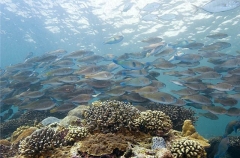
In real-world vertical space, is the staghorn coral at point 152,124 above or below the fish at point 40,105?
below

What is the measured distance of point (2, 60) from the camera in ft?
143

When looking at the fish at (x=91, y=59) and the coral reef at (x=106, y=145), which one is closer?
the coral reef at (x=106, y=145)

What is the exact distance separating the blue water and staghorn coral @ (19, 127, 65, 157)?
1980 cm

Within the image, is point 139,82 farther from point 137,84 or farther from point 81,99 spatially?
point 81,99

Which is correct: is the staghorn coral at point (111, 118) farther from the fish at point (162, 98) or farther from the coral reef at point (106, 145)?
the fish at point (162, 98)

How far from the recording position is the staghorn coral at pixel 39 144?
451 cm

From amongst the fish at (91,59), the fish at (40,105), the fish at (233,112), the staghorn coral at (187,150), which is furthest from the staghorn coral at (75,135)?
the fish at (91,59)

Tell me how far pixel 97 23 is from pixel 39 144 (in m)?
24.4

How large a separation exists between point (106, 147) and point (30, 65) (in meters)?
11.9

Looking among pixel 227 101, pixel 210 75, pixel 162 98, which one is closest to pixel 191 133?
pixel 162 98

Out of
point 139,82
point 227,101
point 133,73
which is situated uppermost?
point 133,73

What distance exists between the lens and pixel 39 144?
15.0 ft

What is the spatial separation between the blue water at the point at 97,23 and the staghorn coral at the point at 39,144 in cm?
1980

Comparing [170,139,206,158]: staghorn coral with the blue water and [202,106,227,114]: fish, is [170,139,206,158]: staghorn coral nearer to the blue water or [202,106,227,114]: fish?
[202,106,227,114]: fish
